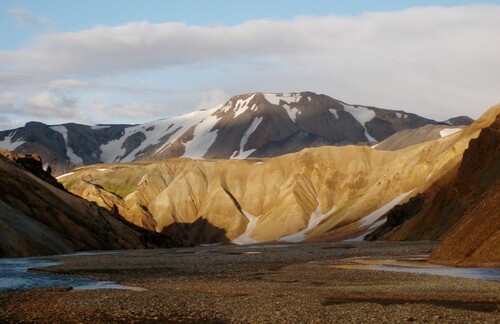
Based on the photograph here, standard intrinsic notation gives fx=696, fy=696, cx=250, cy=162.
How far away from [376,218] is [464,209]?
192 feet

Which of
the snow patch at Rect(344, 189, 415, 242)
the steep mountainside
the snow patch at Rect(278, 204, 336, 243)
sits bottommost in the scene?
the snow patch at Rect(278, 204, 336, 243)

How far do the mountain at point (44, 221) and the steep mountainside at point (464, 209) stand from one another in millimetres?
46087

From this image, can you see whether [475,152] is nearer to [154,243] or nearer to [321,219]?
[154,243]

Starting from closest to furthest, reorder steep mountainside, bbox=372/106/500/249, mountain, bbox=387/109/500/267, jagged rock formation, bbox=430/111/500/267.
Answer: jagged rock formation, bbox=430/111/500/267
mountain, bbox=387/109/500/267
steep mountainside, bbox=372/106/500/249

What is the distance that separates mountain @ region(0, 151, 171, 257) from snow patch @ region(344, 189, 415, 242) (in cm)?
4701

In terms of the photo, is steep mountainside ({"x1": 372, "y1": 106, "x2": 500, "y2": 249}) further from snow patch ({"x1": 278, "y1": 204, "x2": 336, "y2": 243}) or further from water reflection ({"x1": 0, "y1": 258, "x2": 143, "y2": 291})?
snow patch ({"x1": 278, "y1": 204, "x2": 336, "y2": 243})

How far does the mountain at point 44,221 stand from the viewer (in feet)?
259

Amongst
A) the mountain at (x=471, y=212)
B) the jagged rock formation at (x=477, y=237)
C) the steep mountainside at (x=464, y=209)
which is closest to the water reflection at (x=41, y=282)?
the jagged rock formation at (x=477, y=237)

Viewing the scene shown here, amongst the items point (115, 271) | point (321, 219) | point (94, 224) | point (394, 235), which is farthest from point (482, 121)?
point (115, 271)

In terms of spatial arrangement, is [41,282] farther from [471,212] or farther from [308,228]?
[308,228]

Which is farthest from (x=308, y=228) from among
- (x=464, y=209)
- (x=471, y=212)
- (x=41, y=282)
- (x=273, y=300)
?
(x=273, y=300)

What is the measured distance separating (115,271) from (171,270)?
466 cm

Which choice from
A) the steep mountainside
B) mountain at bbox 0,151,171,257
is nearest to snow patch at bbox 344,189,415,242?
the steep mountainside

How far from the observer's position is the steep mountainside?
54.6 metres
